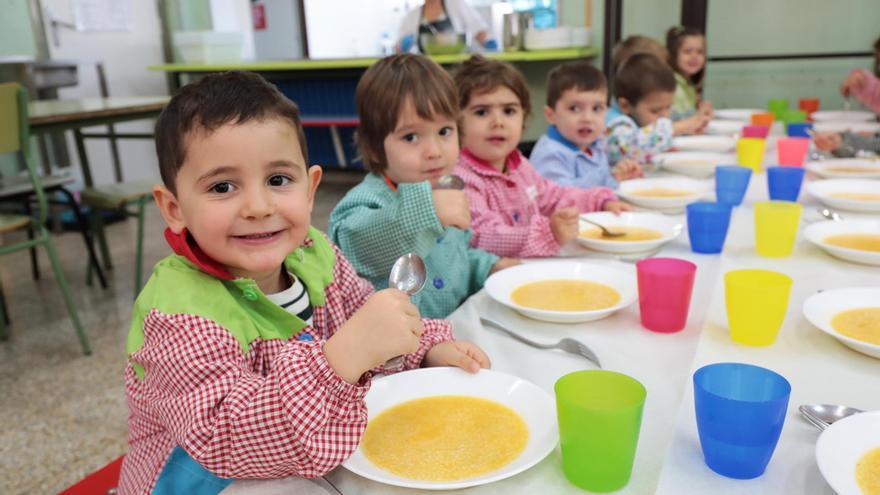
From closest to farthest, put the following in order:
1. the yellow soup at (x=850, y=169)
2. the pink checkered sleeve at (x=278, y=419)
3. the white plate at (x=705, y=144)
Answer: the pink checkered sleeve at (x=278, y=419) < the yellow soup at (x=850, y=169) < the white plate at (x=705, y=144)

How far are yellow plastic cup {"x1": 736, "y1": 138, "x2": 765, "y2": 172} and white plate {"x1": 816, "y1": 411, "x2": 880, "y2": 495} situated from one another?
5.10 feet

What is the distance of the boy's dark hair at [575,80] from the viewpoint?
2.26 metres

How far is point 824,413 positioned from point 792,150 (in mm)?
1483

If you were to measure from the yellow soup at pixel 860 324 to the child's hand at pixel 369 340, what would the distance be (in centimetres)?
60

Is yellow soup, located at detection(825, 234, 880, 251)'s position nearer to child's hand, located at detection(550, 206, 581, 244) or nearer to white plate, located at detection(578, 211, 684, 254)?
white plate, located at detection(578, 211, 684, 254)

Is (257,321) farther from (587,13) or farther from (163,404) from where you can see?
(587,13)

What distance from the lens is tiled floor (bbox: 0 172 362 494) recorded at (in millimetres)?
1982

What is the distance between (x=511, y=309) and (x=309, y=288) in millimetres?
329

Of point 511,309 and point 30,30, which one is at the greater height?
point 30,30

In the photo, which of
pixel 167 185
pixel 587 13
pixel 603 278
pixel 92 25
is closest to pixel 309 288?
pixel 167 185

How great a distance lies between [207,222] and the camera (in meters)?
0.84

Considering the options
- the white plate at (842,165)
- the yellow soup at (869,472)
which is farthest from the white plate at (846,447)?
the white plate at (842,165)

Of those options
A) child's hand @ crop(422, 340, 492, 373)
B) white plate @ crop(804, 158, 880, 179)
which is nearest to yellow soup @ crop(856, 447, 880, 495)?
child's hand @ crop(422, 340, 492, 373)

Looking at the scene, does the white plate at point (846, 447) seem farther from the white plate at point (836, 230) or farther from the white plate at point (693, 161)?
the white plate at point (693, 161)
